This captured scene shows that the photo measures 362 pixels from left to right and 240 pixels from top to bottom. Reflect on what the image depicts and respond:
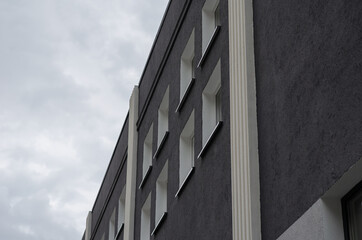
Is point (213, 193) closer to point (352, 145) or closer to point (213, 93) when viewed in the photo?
point (213, 93)

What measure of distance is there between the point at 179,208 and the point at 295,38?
8681 millimetres

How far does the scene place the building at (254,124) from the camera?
41.4 ft

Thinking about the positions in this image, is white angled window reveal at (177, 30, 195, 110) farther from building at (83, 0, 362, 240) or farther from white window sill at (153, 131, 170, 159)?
white window sill at (153, 131, 170, 159)

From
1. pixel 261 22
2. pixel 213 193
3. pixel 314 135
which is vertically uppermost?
pixel 261 22

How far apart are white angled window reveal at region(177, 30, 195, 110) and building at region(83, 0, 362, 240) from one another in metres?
0.03

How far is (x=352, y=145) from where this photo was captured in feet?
39.3

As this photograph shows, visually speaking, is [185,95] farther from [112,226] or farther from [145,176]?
[112,226]

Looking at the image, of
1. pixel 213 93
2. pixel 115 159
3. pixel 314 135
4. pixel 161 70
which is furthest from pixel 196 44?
pixel 115 159

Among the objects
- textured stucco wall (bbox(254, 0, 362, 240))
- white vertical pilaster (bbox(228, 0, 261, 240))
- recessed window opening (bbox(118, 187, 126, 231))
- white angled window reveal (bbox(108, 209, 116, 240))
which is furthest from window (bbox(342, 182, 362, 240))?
white angled window reveal (bbox(108, 209, 116, 240))

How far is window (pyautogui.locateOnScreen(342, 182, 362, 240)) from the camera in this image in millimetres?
→ 12453

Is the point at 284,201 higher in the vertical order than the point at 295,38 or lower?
lower

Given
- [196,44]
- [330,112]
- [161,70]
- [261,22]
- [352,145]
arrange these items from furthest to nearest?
1. [161,70]
2. [196,44]
3. [261,22]
4. [330,112]
5. [352,145]

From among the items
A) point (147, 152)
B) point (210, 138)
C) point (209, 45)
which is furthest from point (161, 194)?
point (210, 138)

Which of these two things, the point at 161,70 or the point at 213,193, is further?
the point at 161,70
